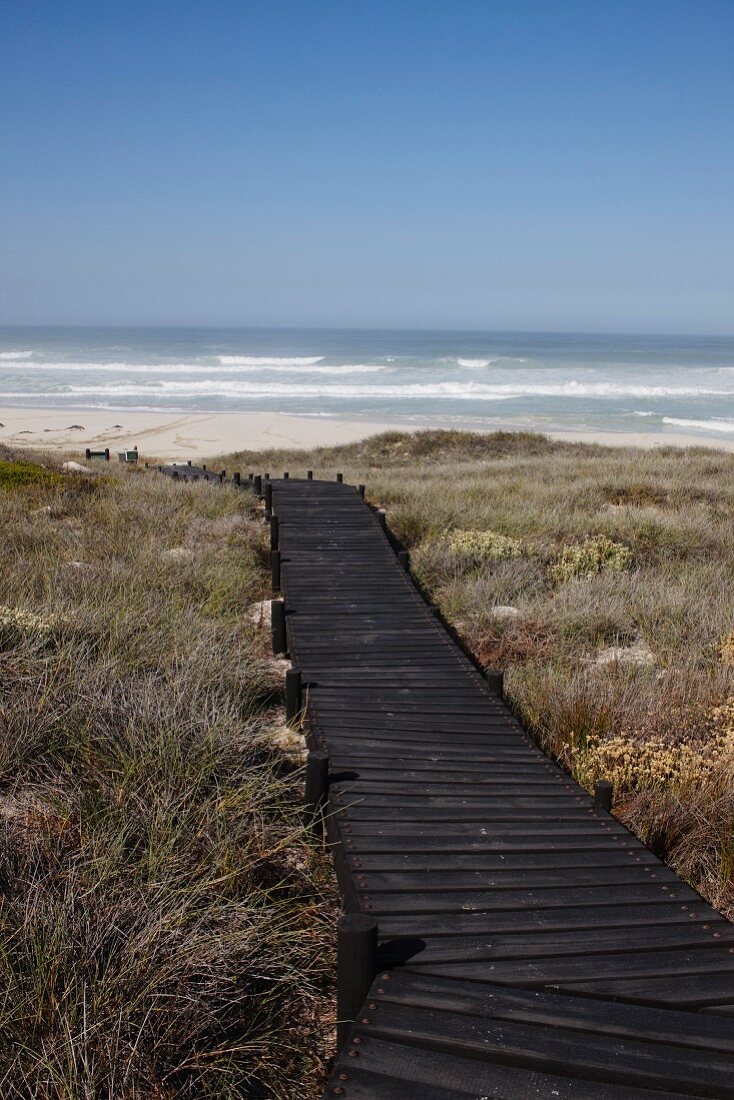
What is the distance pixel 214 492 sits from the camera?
45.0 feet

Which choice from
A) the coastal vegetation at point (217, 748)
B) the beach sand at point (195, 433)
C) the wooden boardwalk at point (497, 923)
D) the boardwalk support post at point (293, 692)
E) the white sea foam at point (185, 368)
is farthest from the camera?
the white sea foam at point (185, 368)

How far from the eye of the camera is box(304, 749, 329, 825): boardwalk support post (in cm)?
435

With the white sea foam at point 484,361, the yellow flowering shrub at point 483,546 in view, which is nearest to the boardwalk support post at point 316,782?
the yellow flowering shrub at point 483,546

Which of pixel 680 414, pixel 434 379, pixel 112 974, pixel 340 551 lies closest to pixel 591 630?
pixel 340 551

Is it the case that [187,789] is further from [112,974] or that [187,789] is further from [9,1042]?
[9,1042]

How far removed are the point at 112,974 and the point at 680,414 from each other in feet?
149

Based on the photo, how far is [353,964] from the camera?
2.93 m

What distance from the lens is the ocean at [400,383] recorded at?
144 ft

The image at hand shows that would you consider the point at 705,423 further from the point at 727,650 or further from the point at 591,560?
the point at 727,650

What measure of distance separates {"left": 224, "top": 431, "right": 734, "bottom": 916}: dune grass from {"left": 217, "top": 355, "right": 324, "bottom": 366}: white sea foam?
201 ft

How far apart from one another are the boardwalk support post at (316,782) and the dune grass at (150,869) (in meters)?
0.14

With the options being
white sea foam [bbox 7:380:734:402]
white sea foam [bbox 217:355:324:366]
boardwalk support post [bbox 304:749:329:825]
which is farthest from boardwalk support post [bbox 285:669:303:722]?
white sea foam [bbox 217:355:324:366]

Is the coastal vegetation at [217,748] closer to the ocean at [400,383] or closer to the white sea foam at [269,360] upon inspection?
the ocean at [400,383]

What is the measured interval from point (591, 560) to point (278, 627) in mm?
4398
